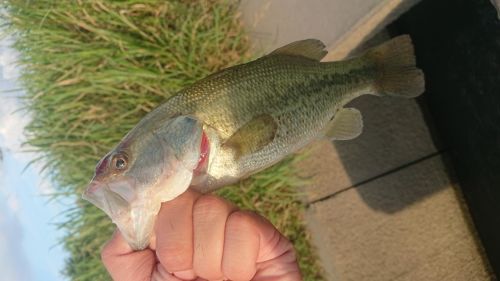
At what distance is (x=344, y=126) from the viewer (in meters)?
1.30

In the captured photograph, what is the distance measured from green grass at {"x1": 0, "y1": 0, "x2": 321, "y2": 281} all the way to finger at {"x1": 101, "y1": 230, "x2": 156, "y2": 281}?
959 mm

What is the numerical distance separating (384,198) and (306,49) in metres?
1.19

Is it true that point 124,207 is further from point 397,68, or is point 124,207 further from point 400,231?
point 400,231

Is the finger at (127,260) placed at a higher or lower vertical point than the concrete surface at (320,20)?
lower

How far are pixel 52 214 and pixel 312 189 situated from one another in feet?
4.51

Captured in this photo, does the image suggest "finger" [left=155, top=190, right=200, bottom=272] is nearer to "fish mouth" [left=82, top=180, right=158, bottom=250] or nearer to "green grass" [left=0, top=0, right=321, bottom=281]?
"fish mouth" [left=82, top=180, right=158, bottom=250]

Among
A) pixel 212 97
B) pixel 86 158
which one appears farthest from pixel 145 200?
pixel 86 158

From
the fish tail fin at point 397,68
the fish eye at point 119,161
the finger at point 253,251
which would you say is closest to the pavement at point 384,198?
the fish tail fin at point 397,68

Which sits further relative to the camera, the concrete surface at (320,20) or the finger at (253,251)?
the concrete surface at (320,20)

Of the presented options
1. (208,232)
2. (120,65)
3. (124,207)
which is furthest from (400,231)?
(124,207)

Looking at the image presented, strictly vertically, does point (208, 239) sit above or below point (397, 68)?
below

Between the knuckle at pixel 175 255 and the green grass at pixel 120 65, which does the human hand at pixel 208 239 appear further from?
Answer: the green grass at pixel 120 65

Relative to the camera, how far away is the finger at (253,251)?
1.12 metres

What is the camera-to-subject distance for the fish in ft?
3.21
